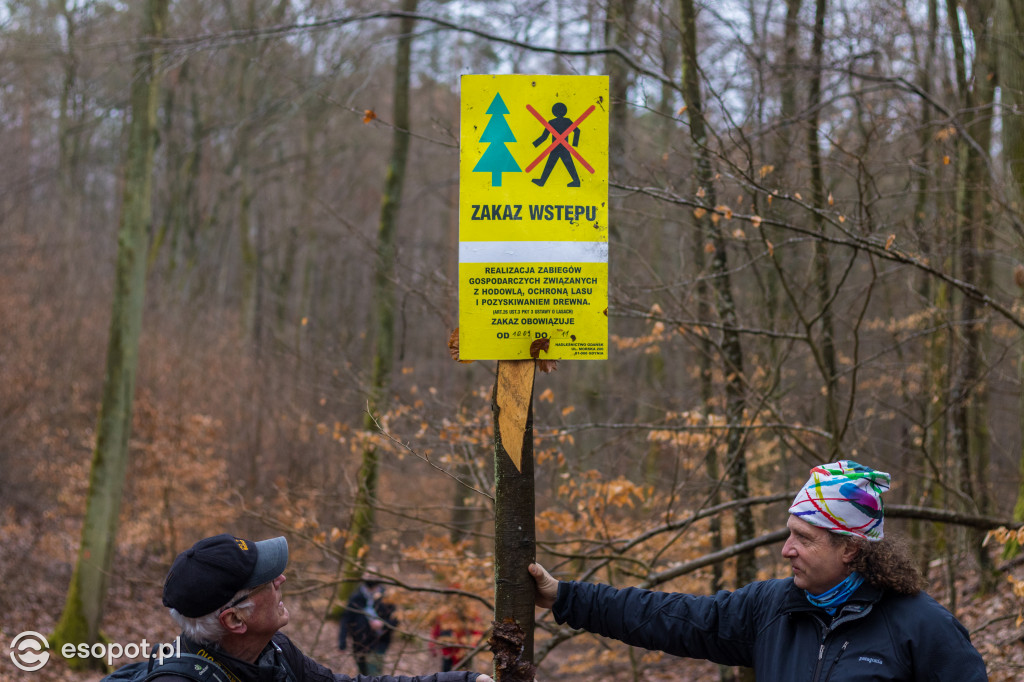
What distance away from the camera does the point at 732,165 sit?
445 cm

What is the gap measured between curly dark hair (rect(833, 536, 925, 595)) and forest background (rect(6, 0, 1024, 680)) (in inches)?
56.0

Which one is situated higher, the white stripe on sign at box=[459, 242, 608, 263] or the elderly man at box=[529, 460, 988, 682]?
the white stripe on sign at box=[459, 242, 608, 263]

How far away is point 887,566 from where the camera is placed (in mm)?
2408

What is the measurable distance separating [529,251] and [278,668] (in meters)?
1.57

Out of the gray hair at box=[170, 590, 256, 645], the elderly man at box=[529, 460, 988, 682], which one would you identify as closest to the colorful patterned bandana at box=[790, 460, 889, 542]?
the elderly man at box=[529, 460, 988, 682]

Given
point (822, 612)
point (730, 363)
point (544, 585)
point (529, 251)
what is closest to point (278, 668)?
point (544, 585)

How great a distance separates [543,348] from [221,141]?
2424 cm

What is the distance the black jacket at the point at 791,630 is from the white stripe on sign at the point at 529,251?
3.79 ft

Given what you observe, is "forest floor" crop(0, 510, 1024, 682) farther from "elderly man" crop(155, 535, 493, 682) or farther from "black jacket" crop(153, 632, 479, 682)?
"elderly man" crop(155, 535, 493, 682)

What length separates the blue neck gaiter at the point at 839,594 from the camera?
8.07 ft

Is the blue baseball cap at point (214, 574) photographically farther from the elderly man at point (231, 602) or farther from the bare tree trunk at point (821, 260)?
the bare tree trunk at point (821, 260)

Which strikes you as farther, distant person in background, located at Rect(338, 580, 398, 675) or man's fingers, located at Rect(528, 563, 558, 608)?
distant person in background, located at Rect(338, 580, 398, 675)

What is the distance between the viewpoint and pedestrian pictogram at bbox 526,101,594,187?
2.68m

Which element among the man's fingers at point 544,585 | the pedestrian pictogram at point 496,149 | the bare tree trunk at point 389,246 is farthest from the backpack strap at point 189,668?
the bare tree trunk at point 389,246
